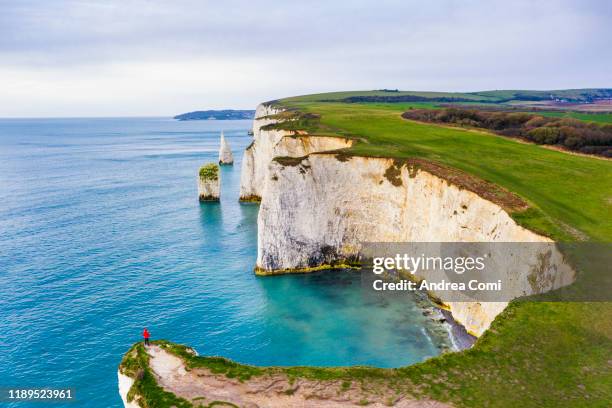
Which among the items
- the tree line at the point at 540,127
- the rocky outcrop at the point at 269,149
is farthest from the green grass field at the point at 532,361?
the rocky outcrop at the point at 269,149

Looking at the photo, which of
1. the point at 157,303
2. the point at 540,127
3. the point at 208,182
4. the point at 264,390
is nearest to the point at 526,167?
the point at 540,127

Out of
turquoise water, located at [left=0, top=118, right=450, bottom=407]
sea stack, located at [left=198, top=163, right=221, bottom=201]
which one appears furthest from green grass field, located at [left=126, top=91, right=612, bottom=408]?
sea stack, located at [left=198, top=163, right=221, bottom=201]

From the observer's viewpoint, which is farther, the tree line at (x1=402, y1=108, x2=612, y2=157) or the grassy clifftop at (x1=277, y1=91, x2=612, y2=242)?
the tree line at (x1=402, y1=108, x2=612, y2=157)

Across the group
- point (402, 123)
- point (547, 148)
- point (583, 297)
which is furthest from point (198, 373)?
point (402, 123)

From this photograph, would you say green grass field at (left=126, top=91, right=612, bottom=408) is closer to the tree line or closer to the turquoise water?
the turquoise water

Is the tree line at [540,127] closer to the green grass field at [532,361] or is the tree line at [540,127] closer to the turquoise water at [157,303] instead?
the green grass field at [532,361]

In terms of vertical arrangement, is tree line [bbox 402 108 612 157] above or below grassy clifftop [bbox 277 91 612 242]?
above

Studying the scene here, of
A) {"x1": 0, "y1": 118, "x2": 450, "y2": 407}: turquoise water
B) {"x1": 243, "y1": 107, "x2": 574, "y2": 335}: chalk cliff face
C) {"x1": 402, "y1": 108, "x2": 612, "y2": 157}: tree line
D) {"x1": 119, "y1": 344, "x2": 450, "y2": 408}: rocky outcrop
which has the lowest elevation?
{"x1": 0, "y1": 118, "x2": 450, "y2": 407}: turquoise water

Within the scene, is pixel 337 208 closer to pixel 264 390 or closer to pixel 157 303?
pixel 157 303
